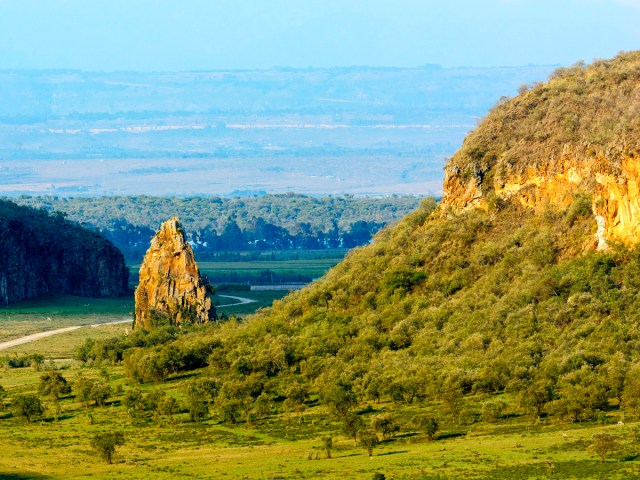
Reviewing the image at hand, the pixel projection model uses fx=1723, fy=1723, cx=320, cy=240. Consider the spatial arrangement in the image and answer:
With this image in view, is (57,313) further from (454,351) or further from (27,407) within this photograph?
(454,351)

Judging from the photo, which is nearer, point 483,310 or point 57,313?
point 483,310

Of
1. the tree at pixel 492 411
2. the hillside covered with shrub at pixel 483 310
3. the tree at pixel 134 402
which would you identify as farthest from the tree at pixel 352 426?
the tree at pixel 134 402

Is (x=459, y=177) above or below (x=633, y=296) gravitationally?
above

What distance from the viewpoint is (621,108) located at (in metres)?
89.8

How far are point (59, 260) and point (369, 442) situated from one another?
4145 inches

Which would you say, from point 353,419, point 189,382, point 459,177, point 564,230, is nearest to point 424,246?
point 459,177

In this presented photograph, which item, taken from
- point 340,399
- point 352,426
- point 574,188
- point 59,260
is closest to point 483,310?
point 574,188

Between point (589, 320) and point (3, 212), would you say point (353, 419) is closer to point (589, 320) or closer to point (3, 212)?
point (589, 320)

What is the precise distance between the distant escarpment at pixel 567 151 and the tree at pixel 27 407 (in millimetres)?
28144

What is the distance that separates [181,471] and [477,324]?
24985 mm

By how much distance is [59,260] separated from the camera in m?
170

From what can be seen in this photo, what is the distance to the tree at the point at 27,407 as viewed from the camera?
83062 mm

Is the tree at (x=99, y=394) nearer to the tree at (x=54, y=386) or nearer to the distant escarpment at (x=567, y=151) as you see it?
the tree at (x=54, y=386)

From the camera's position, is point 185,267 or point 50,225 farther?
point 50,225
